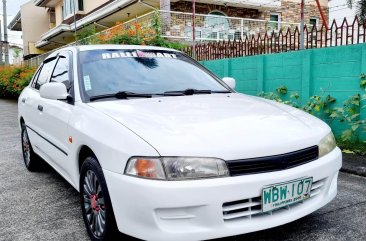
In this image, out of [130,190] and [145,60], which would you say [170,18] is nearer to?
[145,60]

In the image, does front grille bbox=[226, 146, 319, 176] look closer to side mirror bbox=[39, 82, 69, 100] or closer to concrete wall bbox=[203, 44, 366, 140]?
side mirror bbox=[39, 82, 69, 100]

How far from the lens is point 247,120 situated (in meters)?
2.64

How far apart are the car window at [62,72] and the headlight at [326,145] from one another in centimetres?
219

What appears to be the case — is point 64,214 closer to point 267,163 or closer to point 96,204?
point 96,204

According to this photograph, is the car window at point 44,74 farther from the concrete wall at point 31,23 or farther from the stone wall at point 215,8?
the concrete wall at point 31,23

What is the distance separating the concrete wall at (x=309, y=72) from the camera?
18.2 ft

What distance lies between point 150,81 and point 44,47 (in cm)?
3419

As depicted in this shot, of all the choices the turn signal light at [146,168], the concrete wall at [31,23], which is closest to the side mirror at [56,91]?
the turn signal light at [146,168]

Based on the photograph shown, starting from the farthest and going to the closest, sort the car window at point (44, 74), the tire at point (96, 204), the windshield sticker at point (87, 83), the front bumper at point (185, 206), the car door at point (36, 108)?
the car window at point (44, 74), the car door at point (36, 108), the windshield sticker at point (87, 83), the tire at point (96, 204), the front bumper at point (185, 206)

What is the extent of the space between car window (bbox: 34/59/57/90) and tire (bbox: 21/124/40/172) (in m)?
0.69

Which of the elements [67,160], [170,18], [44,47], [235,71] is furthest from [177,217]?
[44,47]

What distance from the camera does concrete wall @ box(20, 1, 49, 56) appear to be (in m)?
35.5

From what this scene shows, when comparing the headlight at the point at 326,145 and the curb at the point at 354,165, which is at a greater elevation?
the headlight at the point at 326,145

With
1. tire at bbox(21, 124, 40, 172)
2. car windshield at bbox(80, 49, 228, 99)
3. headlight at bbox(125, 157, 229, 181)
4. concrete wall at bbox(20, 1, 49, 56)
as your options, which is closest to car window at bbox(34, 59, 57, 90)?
tire at bbox(21, 124, 40, 172)
